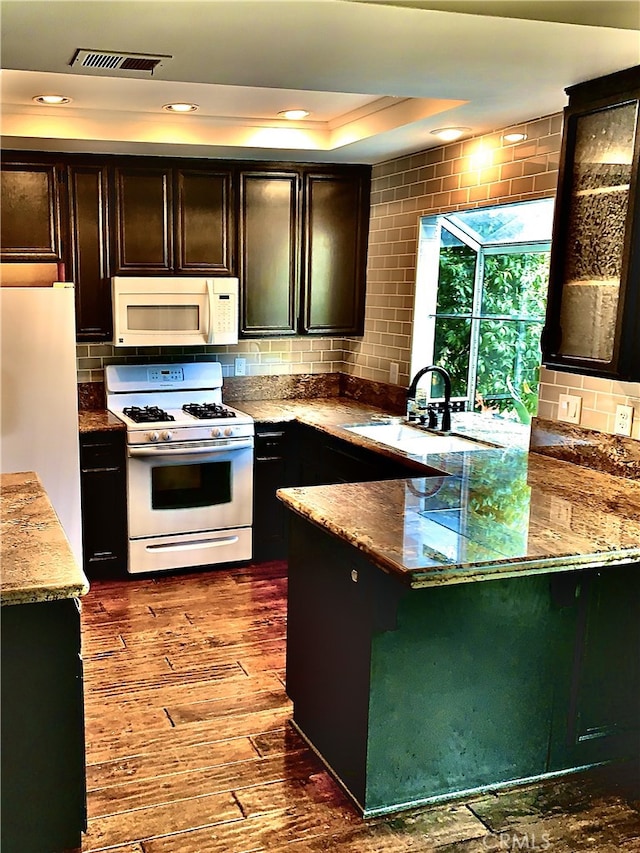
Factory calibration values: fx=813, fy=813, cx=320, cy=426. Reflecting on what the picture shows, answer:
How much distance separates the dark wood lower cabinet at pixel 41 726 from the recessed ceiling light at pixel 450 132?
9.03 feet

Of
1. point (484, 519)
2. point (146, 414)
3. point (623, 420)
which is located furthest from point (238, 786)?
point (146, 414)

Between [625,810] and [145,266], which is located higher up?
[145,266]

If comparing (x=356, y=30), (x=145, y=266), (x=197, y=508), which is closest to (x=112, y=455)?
(x=197, y=508)

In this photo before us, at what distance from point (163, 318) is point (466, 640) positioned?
2.81 m

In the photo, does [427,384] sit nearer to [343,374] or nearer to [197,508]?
[343,374]

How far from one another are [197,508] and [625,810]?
8.85ft

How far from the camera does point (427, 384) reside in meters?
4.58

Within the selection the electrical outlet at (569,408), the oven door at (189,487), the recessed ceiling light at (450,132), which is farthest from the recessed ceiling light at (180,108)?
the electrical outlet at (569,408)

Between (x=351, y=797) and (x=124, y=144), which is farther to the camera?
(x=124, y=144)

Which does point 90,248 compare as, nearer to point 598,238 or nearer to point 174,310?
point 174,310

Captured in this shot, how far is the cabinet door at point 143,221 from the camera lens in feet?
14.8

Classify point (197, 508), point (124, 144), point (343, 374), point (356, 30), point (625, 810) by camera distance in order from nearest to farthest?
point (356, 30), point (625, 810), point (124, 144), point (197, 508), point (343, 374)

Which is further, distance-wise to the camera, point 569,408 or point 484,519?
point 569,408

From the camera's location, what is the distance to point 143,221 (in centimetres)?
455
